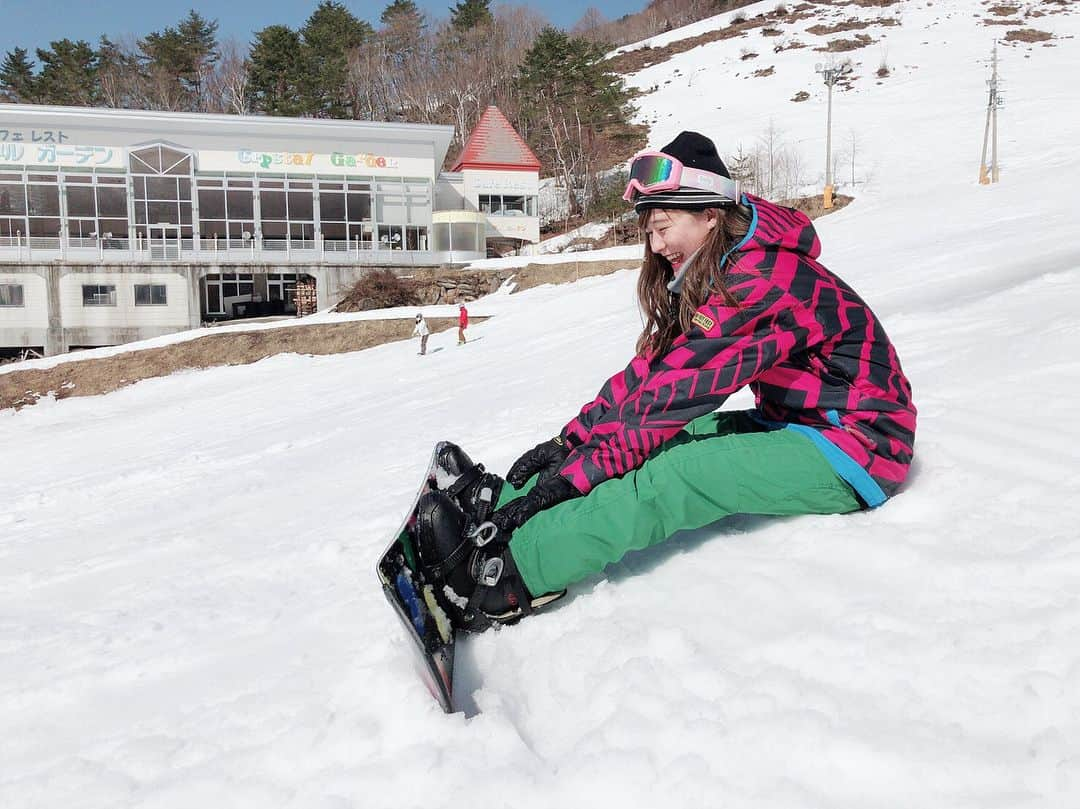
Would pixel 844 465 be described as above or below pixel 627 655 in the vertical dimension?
above

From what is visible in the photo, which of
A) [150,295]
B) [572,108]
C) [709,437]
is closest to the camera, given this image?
[709,437]

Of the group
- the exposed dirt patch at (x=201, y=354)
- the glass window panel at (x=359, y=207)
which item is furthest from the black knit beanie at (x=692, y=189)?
the glass window panel at (x=359, y=207)

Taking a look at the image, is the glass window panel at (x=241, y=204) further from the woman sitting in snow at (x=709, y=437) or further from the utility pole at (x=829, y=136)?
the woman sitting in snow at (x=709, y=437)

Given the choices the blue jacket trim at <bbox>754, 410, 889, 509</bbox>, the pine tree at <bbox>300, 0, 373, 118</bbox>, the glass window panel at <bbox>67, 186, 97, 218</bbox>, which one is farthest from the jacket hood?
the pine tree at <bbox>300, 0, 373, 118</bbox>

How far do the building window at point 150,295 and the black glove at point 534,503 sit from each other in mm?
30859

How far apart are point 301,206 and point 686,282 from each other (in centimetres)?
3503

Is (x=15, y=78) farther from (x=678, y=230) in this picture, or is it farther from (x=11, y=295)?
(x=678, y=230)

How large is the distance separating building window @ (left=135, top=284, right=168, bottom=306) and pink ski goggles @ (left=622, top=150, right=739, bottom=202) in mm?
30697

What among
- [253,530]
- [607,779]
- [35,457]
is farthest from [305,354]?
[607,779]

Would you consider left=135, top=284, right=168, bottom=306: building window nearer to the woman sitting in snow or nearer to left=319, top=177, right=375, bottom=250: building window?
left=319, top=177, right=375, bottom=250: building window

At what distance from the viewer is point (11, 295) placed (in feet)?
93.9

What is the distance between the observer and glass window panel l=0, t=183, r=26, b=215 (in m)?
31.8

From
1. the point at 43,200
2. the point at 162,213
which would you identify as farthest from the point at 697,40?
the point at 43,200

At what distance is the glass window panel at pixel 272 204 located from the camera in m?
34.0
